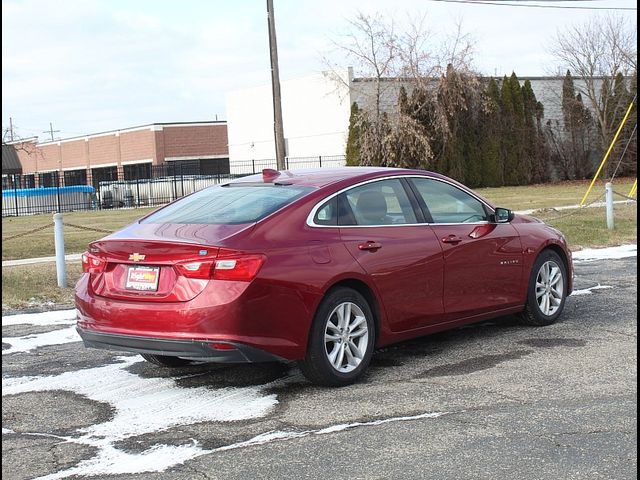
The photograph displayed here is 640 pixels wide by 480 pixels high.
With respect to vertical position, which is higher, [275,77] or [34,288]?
[275,77]

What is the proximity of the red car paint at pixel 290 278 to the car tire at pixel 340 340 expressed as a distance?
0.28ft

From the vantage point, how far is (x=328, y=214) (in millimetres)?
6762

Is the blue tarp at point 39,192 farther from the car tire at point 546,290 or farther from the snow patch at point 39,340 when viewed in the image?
the car tire at point 546,290

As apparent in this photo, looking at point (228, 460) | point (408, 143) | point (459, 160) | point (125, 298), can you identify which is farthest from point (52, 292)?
point (459, 160)

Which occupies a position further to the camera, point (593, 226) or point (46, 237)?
point (46, 237)

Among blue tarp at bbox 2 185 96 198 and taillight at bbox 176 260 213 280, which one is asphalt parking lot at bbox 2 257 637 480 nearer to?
taillight at bbox 176 260 213 280

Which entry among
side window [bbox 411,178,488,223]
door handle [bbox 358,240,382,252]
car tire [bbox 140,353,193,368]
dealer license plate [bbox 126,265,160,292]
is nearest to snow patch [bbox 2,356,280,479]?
car tire [bbox 140,353,193,368]

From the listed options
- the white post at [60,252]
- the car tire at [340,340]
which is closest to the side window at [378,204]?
the car tire at [340,340]

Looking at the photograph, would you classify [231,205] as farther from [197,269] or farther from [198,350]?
[198,350]

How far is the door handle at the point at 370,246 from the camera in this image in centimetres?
673

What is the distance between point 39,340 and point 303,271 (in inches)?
139

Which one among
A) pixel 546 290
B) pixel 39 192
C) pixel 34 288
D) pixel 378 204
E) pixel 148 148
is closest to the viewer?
pixel 378 204

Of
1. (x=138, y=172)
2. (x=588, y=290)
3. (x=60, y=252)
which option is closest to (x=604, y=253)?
(x=588, y=290)

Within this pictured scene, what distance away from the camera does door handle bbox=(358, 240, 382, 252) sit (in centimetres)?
673
